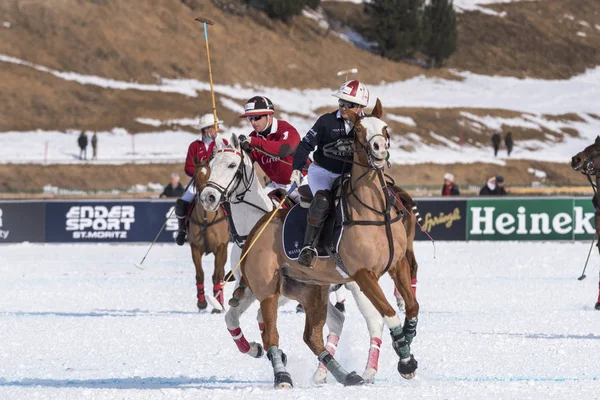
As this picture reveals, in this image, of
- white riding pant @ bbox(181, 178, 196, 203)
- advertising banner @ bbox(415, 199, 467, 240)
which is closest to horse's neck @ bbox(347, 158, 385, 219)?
white riding pant @ bbox(181, 178, 196, 203)

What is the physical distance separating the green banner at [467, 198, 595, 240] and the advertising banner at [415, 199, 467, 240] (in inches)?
8.3

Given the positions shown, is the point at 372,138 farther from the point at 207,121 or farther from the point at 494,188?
the point at 494,188

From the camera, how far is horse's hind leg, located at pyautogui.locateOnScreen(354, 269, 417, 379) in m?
9.40

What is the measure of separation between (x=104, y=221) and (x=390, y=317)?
2499 centimetres

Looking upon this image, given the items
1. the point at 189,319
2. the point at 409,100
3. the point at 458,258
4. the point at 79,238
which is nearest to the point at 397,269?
the point at 189,319

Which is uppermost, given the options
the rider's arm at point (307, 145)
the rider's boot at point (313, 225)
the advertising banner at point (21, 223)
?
the rider's arm at point (307, 145)

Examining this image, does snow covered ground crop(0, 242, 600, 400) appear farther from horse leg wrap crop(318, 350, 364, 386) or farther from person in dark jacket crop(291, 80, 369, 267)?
person in dark jacket crop(291, 80, 369, 267)

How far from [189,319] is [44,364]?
14.0 ft

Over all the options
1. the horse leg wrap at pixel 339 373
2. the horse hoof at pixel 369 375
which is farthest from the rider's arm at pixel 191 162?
the horse hoof at pixel 369 375

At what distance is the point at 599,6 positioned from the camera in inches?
6245

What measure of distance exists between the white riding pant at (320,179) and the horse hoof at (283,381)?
1.73 metres

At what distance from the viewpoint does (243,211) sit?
470 inches

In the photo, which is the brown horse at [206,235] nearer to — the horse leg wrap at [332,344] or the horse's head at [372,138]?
the horse leg wrap at [332,344]

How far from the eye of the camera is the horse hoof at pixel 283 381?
953 centimetres
